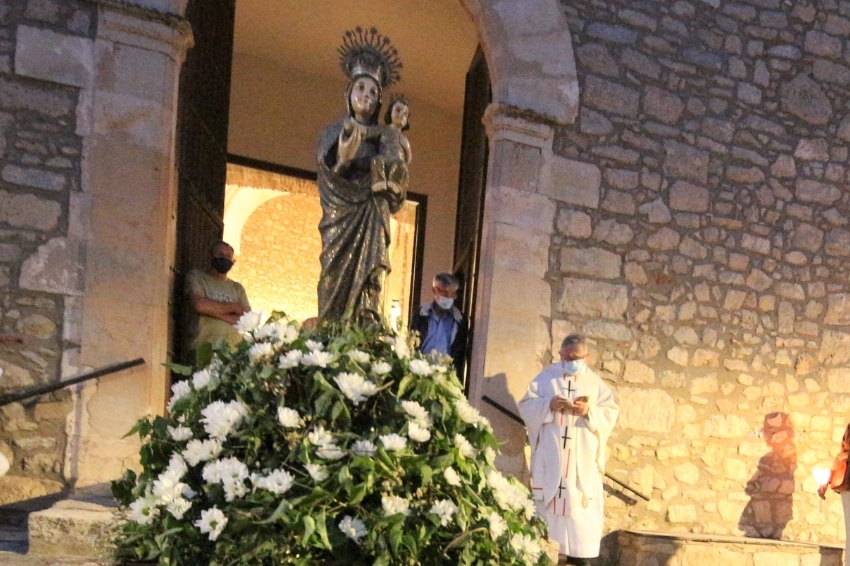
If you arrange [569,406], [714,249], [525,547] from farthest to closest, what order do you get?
[714,249] → [569,406] → [525,547]

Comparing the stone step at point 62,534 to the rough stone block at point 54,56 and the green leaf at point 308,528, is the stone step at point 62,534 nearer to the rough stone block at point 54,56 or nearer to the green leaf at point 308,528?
the green leaf at point 308,528

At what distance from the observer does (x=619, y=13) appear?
548 centimetres

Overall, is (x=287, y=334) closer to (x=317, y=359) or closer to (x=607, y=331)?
(x=317, y=359)

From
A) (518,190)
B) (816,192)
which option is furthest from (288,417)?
(816,192)

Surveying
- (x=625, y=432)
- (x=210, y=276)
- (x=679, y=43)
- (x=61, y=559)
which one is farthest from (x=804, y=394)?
(x=61, y=559)

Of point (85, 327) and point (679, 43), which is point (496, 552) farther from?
point (679, 43)

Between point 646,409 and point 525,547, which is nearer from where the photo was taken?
point 525,547

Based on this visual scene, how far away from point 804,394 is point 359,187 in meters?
4.21

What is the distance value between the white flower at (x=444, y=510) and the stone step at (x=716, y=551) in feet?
13.4

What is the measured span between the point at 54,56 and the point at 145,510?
3574mm

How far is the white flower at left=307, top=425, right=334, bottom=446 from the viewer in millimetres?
1334

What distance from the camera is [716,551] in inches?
200

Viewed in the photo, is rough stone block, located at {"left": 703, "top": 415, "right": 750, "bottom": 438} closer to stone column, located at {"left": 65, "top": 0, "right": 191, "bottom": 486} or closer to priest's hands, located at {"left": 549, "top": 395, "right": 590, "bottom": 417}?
priest's hands, located at {"left": 549, "top": 395, "right": 590, "bottom": 417}

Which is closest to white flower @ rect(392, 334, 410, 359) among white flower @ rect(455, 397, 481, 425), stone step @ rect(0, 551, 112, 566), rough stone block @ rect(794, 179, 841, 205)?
white flower @ rect(455, 397, 481, 425)
